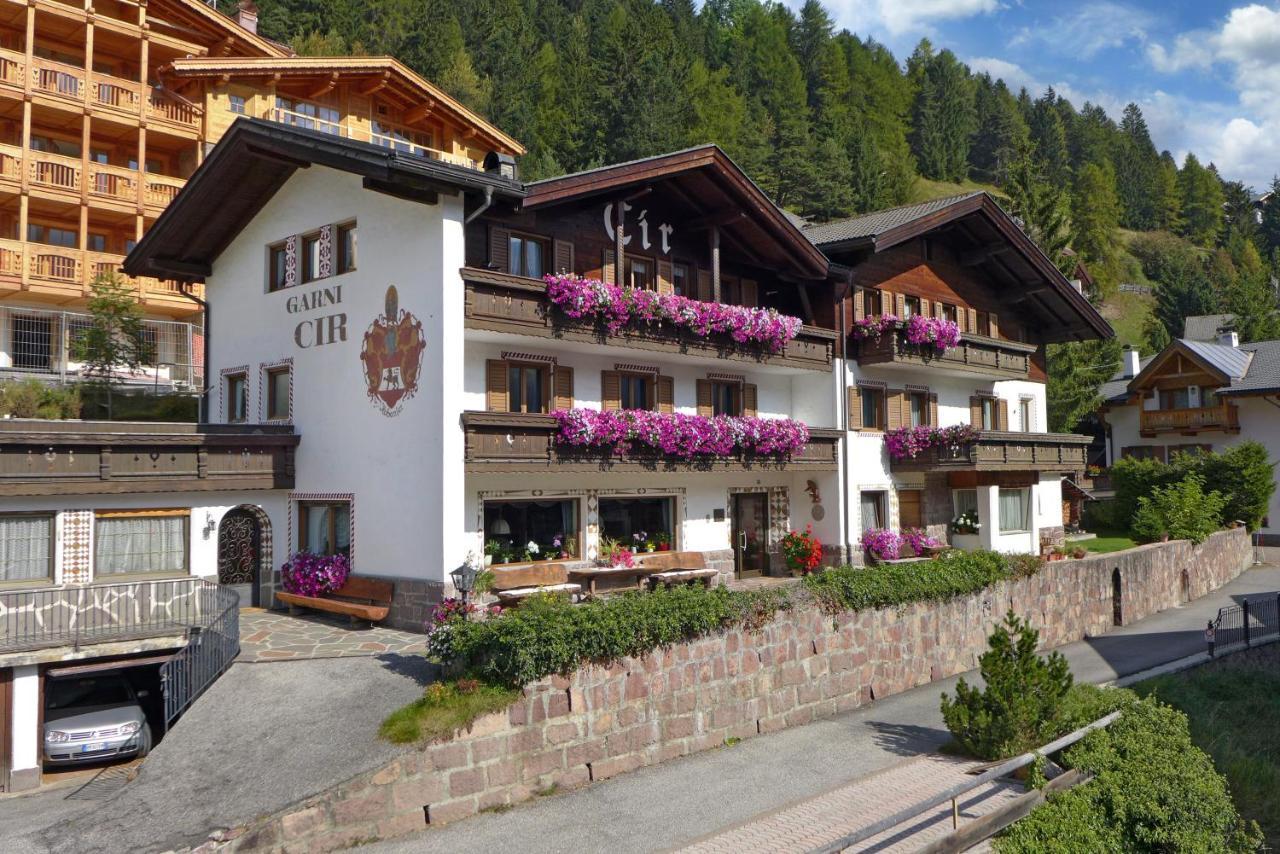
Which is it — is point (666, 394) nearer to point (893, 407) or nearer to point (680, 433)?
point (680, 433)

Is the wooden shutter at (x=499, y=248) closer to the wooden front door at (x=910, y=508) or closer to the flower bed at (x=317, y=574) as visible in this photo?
the flower bed at (x=317, y=574)

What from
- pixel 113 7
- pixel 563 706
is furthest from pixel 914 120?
pixel 563 706

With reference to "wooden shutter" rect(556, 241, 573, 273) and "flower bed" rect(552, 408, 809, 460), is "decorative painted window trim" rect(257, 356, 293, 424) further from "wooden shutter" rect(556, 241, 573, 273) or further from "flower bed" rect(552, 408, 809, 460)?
"flower bed" rect(552, 408, 809, 460)

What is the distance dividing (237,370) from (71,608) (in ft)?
27.3

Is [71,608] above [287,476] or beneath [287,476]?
beneath

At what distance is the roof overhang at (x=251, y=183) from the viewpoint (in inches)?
677

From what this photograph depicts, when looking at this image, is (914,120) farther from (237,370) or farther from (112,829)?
(112,829)

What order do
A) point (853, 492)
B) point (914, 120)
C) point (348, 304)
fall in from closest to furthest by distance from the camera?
point (348, 304)
point (853, 492)
point (914, 120)

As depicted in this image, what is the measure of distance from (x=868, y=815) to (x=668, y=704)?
366 cm

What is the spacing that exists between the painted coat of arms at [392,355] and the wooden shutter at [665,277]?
656cm

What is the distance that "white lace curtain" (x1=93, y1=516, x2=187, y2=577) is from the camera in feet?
59.5

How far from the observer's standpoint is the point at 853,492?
25.6m

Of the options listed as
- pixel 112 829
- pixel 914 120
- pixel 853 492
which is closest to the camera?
pixel 112 829

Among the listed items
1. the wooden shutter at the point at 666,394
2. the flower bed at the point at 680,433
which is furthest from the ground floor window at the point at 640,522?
the wooden shutter at the point at 666,394
